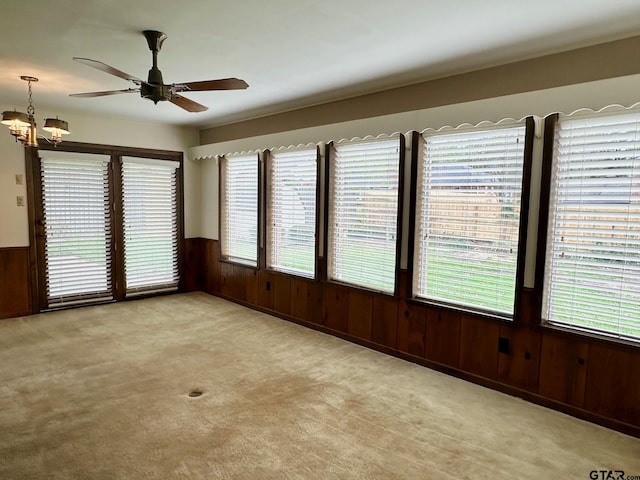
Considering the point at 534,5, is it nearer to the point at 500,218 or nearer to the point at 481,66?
the point at 481,66

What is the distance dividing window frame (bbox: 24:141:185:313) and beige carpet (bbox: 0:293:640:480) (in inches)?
40.1

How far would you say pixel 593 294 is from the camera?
111 inches

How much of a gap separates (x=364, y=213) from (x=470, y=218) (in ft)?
3.68

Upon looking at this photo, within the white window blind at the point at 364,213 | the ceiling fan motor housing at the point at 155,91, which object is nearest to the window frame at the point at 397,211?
the white window blind at the point at 364,213

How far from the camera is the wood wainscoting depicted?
4855 millimetres

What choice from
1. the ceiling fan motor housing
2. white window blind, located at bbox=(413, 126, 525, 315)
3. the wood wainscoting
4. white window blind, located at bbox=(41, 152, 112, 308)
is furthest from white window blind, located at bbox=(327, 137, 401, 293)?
the wood wainscoting

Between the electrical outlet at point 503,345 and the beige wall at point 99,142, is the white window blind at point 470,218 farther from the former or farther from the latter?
the beige wall at point 99,142

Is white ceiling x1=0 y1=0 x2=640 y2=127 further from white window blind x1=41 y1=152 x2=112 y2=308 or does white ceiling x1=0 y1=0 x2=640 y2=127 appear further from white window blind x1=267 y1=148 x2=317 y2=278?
white window blind x1=41 y1=152 x2=112 y2=308

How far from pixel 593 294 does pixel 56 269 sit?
5741 mm

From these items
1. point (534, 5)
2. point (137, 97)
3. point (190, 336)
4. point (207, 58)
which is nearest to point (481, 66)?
point (534, 5)

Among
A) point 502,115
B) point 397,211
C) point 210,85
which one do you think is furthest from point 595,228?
point 210,85

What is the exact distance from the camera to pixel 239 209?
18.7 feet

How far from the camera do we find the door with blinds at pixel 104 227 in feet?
16.8

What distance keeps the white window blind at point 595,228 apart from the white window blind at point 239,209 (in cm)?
354
